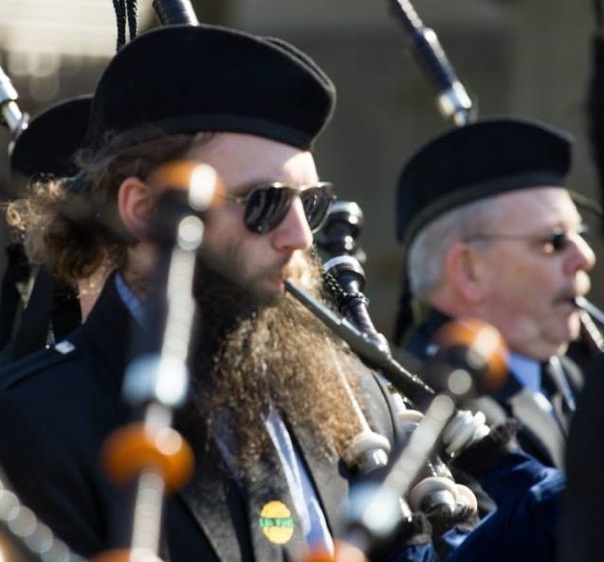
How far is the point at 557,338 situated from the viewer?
6.30 m

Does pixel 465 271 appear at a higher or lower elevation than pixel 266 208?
lower

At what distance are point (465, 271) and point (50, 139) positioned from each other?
5.65 feet

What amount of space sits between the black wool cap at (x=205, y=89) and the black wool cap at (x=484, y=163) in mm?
2377

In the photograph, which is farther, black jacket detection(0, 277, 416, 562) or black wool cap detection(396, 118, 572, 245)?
black wool cap detection(396, 118, 572, 245)

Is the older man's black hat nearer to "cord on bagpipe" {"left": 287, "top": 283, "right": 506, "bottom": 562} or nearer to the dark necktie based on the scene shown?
the dark necktie

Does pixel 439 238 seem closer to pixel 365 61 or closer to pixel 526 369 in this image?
pixel 526 369

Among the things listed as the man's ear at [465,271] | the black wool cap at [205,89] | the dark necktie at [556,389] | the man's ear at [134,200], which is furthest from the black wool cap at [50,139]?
the dark necktie at [556,389]

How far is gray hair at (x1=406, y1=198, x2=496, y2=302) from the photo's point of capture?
6.68m

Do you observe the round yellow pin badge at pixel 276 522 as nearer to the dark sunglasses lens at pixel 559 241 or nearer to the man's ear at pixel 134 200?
the man's ear at pixel 134 200

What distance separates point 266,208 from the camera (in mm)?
3916

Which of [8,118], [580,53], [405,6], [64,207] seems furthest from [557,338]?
[580,53]

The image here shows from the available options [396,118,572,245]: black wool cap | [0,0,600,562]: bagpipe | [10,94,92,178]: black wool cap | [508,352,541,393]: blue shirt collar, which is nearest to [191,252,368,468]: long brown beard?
[0,0,600,562]: bagpipe

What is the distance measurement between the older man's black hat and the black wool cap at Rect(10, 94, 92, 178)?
5.45ft

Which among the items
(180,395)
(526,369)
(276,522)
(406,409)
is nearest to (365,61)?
(526,369)
